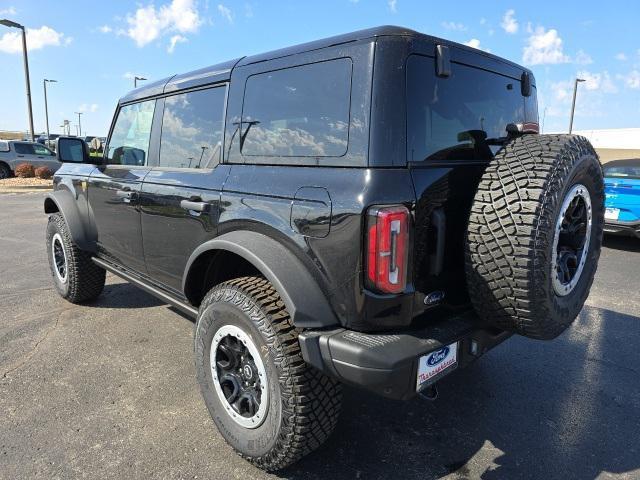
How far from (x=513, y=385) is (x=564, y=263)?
123 centimetres

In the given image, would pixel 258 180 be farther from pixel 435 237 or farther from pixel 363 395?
pixel 363 395

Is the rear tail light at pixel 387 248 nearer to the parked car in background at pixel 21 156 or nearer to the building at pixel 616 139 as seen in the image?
the parked car in background at pixel 21 156

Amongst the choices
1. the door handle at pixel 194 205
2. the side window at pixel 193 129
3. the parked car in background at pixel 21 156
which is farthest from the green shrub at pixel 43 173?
the door handle at pixel 194 205

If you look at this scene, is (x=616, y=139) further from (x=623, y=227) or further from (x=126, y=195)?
(x=126, y=195)

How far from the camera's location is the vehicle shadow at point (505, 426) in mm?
2328

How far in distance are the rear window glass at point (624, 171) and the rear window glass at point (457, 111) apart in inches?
215

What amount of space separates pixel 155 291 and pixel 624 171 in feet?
24.2

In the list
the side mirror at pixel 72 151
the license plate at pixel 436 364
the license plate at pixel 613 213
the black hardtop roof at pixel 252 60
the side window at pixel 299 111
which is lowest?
the license plate at pixel 436 364

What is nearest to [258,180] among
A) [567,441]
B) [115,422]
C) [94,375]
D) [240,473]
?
[240,473]

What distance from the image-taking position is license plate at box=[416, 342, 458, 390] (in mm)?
1937

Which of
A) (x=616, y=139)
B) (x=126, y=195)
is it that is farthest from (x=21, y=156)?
(x=616, y=139)

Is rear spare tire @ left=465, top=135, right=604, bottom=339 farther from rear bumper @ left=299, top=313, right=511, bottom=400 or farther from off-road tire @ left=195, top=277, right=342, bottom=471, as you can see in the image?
off-road tire @ left=195, top=277, right=342, bottom=471

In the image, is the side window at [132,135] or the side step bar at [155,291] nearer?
the side step bar at [155,291]

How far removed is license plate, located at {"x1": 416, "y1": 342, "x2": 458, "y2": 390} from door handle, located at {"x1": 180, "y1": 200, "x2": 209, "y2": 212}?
142 centimetres
